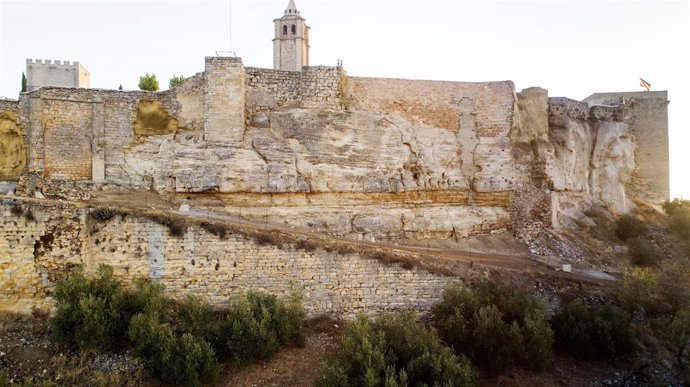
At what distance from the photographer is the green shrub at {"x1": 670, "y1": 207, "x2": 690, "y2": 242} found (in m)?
20.9

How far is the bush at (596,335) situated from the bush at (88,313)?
9.87 meters

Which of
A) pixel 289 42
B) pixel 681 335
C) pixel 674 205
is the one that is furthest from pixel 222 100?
pixel 289 42

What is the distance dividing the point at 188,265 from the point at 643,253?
48.7 feet

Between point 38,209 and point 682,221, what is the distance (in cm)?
2231

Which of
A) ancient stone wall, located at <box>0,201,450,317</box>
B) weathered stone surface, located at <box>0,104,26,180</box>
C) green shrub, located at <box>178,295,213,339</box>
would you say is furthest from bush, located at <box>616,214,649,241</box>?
weathered stone surface, located at <box>0,104,26,180</box>

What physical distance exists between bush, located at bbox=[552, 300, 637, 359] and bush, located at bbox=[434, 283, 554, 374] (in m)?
0.61

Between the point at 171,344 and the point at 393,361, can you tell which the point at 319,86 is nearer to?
the point at 171,344

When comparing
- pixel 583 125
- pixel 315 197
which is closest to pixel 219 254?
pixel 315 197

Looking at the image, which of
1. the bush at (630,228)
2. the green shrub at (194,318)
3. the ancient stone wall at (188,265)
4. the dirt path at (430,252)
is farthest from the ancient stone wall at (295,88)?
the bush at (630,228)

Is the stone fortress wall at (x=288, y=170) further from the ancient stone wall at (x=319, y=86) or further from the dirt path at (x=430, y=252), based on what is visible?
the dirt path at (x=430, y=252)

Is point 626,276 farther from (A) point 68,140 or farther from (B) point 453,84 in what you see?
(A) point 68,140

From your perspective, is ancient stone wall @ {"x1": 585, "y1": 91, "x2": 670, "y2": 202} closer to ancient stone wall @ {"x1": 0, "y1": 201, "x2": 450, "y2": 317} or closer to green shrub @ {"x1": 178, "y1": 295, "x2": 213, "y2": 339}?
ancient stone wall @ {"x1": 0, "y1": 201, "x2": 450, "y2": 317}

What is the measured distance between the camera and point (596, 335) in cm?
1208

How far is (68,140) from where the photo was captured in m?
15.4
